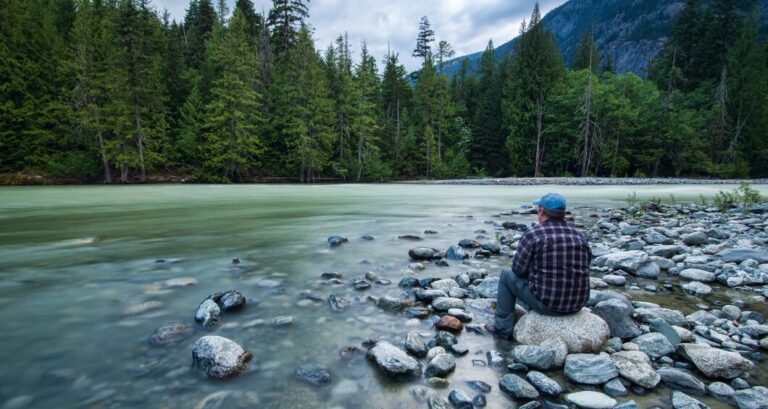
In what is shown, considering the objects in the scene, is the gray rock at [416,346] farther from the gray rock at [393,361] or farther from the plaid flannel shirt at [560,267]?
the plaid flannel shirt at [560,267]

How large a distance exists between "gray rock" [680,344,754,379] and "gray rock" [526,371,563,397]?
1.26 meters

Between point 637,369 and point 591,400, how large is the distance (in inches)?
24.3

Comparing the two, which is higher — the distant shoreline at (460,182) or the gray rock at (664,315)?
the distant shoreline at (460,182)

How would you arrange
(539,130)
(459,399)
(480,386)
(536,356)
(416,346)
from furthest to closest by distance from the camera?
(539,130) < (416,346) < (536,356) < (480,386) < (459,399)

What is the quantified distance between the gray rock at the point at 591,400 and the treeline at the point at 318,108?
133ft

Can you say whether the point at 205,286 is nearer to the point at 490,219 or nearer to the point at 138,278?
the point at 138,278

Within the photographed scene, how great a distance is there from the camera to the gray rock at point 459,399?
2.80 meters

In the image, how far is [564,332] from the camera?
3.58m

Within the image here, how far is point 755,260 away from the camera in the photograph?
6324mm

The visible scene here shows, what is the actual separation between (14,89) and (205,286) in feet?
144

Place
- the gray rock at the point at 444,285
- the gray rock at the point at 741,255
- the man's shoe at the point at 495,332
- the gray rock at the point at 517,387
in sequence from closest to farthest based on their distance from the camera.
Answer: the gray rock at the point at 517,387
the man's shoe at the point at 495,332
the gray rock at the point at 444,285
the gray rock at the point at 741,255

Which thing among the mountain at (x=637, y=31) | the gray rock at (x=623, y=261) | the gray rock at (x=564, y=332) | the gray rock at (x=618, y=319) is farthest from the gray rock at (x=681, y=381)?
the mountain at (x=637, y=31)

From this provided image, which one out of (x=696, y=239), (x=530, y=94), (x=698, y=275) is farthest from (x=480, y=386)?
(x=530, y=94)

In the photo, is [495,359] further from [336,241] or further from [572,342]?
[336,241]
